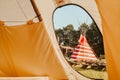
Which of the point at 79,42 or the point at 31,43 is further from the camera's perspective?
the point at 31,43

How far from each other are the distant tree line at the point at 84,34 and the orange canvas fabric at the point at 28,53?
0.20 metres

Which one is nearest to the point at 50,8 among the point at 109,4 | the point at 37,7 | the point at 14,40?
the point at 37,7

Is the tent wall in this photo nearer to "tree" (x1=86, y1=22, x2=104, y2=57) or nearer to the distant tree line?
the distant tree line

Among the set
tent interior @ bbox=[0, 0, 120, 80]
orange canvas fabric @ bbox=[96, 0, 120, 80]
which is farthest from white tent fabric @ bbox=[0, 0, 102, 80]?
orange canvas fabric @ bbox=[96, 0, 120, 80]

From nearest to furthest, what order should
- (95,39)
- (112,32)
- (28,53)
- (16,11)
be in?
1. (112,32)
2. (95,39)
3. (16,11)
4. (28,53)

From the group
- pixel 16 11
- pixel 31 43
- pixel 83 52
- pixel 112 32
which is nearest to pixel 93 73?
pixel 83 52

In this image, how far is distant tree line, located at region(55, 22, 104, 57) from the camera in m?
2.28

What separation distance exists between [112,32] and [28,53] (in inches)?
57.7

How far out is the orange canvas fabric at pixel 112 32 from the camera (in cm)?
135

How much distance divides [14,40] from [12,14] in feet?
1.16

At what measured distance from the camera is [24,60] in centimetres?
261

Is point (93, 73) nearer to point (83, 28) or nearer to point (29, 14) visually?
point (83, 28)

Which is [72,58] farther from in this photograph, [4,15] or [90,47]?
[4,15]

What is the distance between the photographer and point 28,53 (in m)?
2.60
